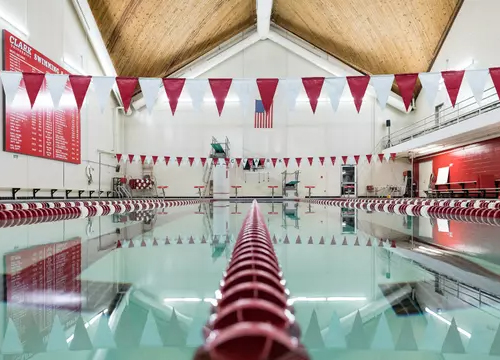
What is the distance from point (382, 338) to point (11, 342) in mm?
1181

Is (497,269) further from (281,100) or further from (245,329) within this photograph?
(281,100)

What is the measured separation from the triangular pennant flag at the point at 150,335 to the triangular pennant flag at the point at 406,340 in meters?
0.75

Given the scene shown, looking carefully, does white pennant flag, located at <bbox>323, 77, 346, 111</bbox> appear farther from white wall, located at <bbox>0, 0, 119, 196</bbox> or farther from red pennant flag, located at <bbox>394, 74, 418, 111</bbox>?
white wall, located at <bbox>0, 0, 119, 196</bbox>

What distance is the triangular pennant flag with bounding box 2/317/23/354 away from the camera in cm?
116

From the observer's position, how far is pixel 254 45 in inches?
840

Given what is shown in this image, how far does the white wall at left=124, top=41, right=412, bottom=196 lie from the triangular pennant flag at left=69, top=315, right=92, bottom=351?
64.3ft

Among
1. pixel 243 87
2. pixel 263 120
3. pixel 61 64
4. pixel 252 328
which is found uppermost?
pixel 61 64

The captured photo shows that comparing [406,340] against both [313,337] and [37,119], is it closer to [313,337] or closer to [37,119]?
[313,337]

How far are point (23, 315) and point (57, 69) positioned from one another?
12.8m

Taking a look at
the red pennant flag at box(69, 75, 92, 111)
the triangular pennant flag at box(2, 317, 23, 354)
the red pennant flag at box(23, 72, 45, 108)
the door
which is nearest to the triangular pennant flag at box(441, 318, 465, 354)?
the triangular pennant flag at box(2, 317, 23, 354)

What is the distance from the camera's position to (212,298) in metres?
1.75

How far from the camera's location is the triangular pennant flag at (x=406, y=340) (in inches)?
47.5

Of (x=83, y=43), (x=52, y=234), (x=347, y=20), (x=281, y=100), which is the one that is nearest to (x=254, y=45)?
A: (x=281, y=100)

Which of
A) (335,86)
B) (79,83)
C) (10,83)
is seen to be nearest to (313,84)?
(335,86)
